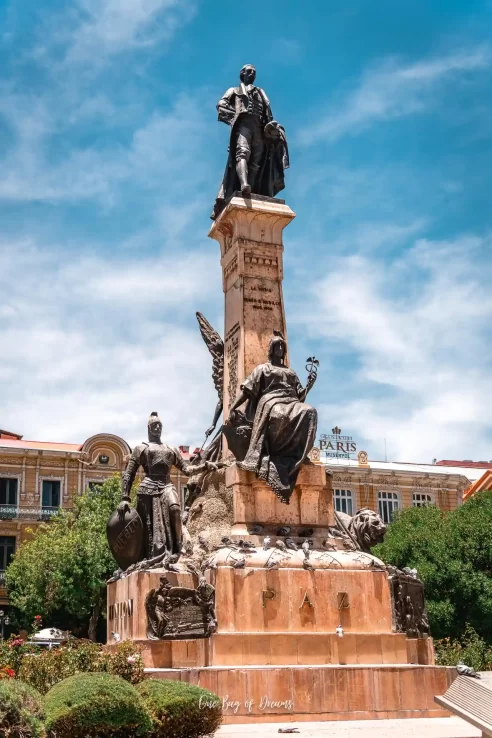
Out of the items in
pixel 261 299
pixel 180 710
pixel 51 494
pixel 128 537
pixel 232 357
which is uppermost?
pixel 51 494

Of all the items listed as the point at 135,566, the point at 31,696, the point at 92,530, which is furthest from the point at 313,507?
the point at 92,530

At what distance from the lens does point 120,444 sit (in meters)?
54.2

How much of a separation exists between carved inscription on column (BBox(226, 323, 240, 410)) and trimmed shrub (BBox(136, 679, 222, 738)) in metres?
6.59

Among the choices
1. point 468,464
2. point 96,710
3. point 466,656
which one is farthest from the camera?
point 468,464

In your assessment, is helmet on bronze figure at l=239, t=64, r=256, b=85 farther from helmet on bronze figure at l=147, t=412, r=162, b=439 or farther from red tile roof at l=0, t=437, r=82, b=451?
red tile roof at l=0, t=437, r=82, b=451

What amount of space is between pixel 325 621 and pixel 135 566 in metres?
2.87

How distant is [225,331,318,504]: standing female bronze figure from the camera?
14.5 meters

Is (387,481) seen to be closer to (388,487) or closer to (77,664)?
(388,487)

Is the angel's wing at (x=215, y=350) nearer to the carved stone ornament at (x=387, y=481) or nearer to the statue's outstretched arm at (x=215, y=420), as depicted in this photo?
the statue's outstretched arm at (x=215, y=420)

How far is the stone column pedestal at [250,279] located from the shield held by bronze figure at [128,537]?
2.51 m

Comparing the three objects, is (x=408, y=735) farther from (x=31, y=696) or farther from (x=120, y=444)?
(x=120, y=444)

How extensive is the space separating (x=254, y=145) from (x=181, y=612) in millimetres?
8630

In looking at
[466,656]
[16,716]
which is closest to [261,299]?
[16,716]

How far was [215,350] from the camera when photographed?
17.2 metres
